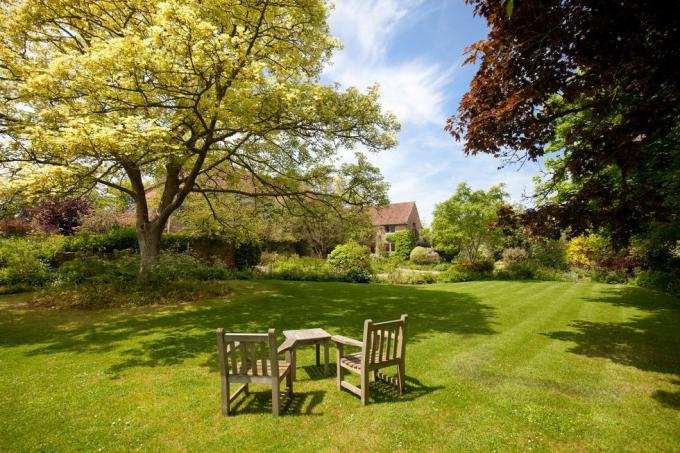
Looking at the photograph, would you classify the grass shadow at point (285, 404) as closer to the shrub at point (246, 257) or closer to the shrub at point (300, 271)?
the shrub at point (300, 271)

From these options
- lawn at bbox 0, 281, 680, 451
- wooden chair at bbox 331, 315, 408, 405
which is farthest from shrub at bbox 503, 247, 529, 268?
wooden chair at bbox 331, 315, 408, 405

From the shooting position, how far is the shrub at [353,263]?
21734mm

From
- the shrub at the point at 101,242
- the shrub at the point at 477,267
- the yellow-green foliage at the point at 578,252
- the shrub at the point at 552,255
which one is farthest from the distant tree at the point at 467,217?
the shrub at the point at 101,242

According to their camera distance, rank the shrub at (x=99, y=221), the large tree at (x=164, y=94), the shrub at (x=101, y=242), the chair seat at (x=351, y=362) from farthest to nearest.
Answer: the shrub at (x=99, y=221), the shrub at (x=101, y=242), the large tree at (x=164, y=94), the chair seat at (x=351, y=362)

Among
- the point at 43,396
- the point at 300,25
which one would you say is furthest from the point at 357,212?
the point at 43,396

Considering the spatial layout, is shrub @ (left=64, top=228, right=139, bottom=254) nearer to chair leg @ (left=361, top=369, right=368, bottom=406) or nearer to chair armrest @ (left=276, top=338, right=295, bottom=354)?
chair armrest @ (left=276, top=338, right=295, bottom=354)

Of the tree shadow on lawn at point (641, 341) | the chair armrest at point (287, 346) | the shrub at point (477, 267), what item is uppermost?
the shrub at point (477, 267)

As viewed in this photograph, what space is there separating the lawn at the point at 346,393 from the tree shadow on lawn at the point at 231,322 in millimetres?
72

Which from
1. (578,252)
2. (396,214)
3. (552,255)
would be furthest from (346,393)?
(396,214)

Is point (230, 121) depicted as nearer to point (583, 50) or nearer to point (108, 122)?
point (108, 122)

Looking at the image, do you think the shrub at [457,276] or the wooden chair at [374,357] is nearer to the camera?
the wooden chair at [374,357]

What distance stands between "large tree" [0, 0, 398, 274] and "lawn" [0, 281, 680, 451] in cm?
493

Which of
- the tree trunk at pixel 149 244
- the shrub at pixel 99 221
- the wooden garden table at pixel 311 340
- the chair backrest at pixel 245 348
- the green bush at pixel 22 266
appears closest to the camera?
the chair backrest at pixel 245 348

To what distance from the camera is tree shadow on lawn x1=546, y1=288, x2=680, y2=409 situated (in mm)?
6684
